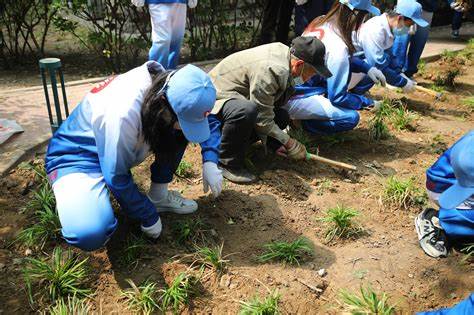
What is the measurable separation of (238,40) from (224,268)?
5212 mm

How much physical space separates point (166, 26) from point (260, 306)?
3.07 meters

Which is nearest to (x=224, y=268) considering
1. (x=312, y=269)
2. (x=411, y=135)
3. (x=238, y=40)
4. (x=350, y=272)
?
(x=312, y=269)

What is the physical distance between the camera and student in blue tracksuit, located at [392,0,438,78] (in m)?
5.21

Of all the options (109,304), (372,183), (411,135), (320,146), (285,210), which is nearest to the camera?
(109,304)

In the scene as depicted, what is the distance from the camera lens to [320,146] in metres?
4.33

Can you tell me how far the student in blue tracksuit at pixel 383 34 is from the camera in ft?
14.6

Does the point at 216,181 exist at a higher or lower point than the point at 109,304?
higher

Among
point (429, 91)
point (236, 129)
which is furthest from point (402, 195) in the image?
point (429, 91)

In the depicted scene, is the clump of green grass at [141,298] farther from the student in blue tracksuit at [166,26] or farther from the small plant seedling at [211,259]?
the student in blue tracksuit at [166,26]

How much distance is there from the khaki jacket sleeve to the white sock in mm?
881

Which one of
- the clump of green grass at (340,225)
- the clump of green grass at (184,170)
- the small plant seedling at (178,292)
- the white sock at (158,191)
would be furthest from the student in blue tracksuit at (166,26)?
the small plant seedling at (178,292)

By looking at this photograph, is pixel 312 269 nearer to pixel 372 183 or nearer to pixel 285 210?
pixel 285 210

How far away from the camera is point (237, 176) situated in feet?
12.0

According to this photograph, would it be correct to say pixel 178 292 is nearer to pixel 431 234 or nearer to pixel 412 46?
pixel 431 234
